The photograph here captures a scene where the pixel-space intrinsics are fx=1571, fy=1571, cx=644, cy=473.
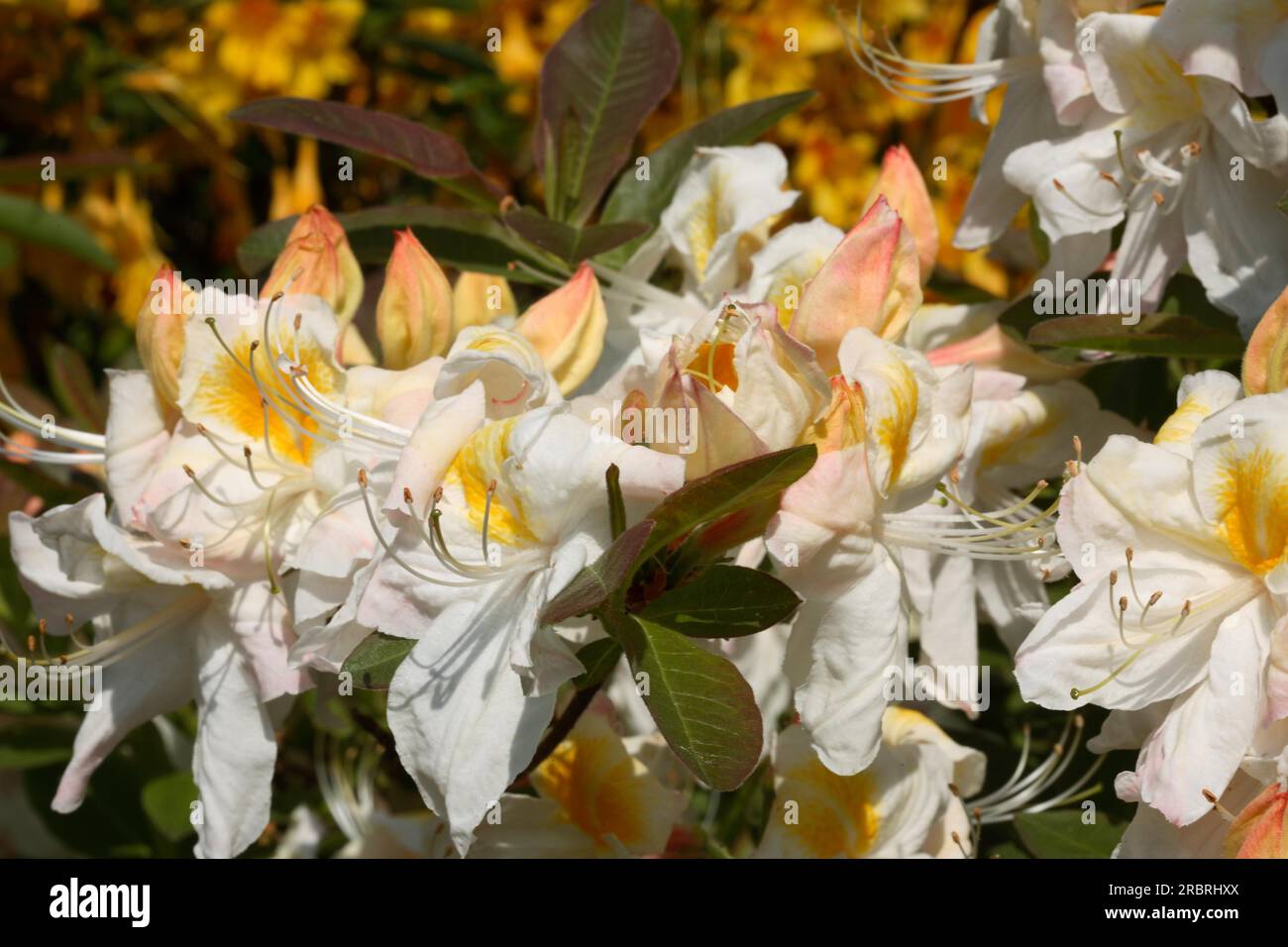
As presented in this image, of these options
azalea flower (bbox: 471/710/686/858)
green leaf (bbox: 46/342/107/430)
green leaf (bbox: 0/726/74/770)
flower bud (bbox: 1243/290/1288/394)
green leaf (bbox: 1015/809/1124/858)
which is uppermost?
flower bud (bbox: 1243/290/1288/394)

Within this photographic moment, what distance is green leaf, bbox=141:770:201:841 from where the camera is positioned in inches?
54.9

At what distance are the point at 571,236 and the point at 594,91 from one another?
8.1 inches

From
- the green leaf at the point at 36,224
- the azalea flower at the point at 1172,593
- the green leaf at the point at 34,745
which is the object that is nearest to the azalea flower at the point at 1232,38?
the azalea flower at the point at 1172,593

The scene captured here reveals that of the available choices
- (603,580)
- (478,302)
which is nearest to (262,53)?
(478,302)

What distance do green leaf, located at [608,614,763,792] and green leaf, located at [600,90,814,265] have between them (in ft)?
1.50

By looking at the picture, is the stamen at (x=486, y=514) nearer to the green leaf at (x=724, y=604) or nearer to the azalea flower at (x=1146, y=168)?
the green leaf at (x=724, y=604)

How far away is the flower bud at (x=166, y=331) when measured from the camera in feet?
3.57

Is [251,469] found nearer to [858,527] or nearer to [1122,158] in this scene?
[858,527]

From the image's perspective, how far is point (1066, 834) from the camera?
3.94 feet

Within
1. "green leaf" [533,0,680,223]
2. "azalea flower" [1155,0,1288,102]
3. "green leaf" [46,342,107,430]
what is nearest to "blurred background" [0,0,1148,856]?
"green leaf" [46,342,107,430]

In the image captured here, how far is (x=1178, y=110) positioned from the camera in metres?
1.15

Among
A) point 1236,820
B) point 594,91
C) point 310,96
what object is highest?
point 310,96

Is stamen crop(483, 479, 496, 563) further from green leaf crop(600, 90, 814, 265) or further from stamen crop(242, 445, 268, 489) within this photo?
green leaf crop(600, 90, 814, 265)
